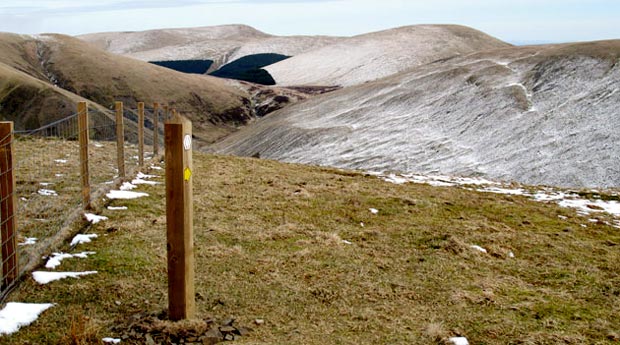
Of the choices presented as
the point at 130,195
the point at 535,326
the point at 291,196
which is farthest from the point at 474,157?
the point at 535,326

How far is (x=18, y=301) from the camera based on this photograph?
25.9 ft

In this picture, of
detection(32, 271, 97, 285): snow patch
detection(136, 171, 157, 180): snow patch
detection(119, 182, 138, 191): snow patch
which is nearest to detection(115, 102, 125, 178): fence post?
detection(119, 182, 138, 191): snow patch

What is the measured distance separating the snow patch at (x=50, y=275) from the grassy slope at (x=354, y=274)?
0.18m

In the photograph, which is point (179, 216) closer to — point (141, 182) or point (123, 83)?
point (141, 182)

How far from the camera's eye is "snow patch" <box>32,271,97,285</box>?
28.4 ft

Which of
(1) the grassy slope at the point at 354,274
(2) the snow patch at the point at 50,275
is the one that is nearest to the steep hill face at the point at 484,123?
(1) the grassy slope at the point at 354,274

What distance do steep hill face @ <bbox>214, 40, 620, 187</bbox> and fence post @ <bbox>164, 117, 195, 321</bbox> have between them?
106 feet

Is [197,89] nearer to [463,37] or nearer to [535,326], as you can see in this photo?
[463,37]

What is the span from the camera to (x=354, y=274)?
33.1 feet

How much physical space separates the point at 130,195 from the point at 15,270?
20.9ft

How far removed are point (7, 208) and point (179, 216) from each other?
3051mm

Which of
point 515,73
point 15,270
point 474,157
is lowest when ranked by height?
point 474,157

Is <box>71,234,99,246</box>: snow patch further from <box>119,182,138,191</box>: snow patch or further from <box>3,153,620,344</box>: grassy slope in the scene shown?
<box>119,182,138,191</box>: snow patch

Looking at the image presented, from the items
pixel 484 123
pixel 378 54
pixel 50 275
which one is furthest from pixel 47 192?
pixel 378 54
